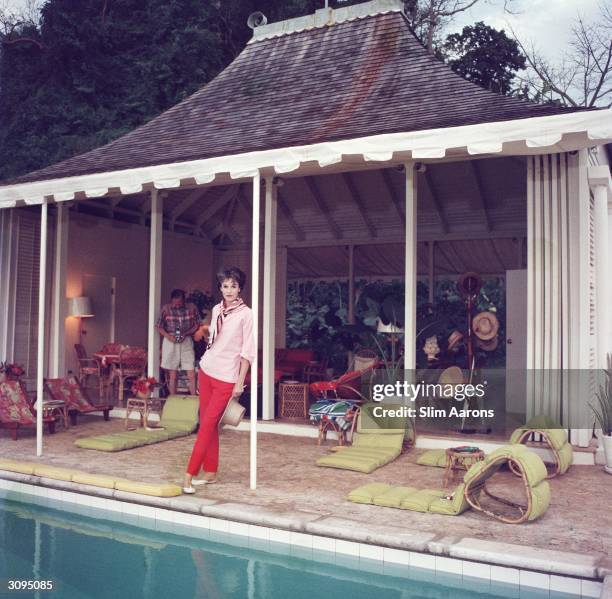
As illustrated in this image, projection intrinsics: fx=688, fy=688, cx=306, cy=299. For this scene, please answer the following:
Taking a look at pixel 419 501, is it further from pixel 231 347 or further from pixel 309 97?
pixel 309 97

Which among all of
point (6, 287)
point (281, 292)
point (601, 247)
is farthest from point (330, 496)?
point (281, 292)

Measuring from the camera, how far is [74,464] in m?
6.94

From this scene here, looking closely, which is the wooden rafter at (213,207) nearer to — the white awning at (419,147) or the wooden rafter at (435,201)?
→ the wooden rafter at (435,201)

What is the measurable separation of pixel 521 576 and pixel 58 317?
28.5ft

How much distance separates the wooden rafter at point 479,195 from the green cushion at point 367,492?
7.24m

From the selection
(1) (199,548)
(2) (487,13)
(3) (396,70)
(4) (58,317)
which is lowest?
(1) (199,548)

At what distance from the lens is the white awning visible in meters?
5.74

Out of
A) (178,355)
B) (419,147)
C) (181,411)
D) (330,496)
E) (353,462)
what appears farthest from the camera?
(178,355)

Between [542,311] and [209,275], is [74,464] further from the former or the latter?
[209,275]

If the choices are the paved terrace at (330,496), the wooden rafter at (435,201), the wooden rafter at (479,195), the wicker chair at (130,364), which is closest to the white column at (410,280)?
the paved terrace at (330,496)

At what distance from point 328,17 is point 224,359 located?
27.2ft

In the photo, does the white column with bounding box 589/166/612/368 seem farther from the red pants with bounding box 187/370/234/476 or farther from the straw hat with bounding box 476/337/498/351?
the red pants with bounding box 187/370/234/476

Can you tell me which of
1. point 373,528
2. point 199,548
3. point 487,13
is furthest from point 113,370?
point 487,13

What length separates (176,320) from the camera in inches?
402
